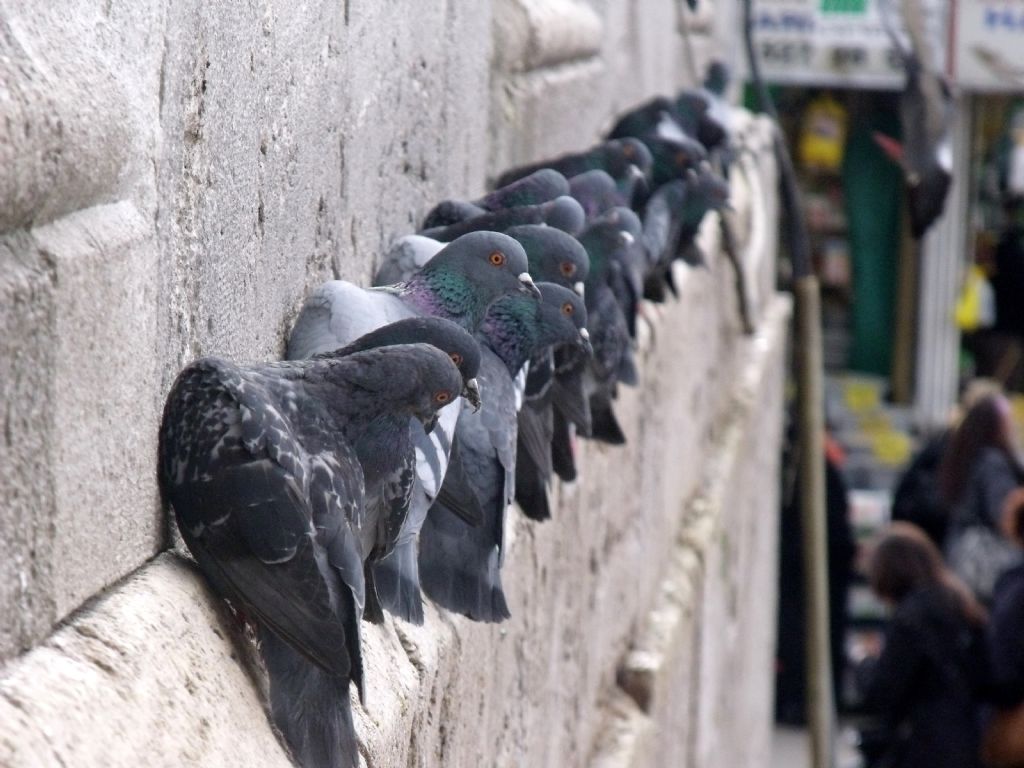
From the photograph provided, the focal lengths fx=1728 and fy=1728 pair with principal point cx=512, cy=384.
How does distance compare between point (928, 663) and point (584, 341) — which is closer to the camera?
point (584, 341)

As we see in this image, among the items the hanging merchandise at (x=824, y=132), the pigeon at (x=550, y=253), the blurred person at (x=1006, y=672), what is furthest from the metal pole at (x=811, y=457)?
the pigeon at (x=550, y=253)

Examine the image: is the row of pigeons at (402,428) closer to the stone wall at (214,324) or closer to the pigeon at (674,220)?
the stone wall at (214,324)

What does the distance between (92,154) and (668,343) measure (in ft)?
11.3

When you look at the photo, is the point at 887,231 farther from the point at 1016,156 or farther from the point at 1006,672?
the point at 1006,672

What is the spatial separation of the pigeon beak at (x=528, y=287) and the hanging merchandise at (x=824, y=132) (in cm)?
883

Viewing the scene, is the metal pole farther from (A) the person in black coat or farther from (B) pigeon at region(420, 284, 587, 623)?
(B) pigeon at region(420, 284, 587, 623)

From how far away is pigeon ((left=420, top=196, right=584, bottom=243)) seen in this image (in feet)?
8.63

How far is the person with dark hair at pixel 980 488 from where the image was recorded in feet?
25.9

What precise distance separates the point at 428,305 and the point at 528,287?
0.47 feet

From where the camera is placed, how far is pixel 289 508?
1.56 m

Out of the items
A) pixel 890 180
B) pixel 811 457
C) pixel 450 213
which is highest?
pixel 450 213

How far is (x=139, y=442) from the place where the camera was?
1.64 metres

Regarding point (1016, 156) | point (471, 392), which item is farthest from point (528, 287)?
point (1016, 156)

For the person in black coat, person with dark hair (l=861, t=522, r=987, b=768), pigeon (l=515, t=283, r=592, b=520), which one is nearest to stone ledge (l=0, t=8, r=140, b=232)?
pigeon (l=515, t=283, r=592, b=520)
